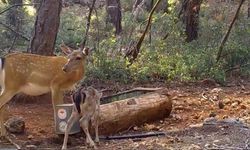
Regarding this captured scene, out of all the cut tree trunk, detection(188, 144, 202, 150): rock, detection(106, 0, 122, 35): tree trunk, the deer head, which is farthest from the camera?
detection(106, 0, 122, 35): tree trunk

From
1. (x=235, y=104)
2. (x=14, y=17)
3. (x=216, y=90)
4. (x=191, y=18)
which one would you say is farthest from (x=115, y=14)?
(x=235, y=104)

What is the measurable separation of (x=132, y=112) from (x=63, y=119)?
4.02 feet

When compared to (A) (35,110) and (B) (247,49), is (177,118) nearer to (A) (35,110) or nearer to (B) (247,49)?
(A) (35,110)

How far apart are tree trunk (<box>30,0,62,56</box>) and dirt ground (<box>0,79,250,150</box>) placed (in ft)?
3.72

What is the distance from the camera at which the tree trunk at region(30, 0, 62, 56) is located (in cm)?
1048

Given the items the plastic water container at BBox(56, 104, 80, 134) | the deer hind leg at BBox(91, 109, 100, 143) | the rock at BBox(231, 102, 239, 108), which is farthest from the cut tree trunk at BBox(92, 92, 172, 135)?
the rock at BBox(231, 102, 239, 108)

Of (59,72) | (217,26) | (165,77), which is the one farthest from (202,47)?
(59,72)

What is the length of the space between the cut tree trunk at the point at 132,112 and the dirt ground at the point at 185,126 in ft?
0.39

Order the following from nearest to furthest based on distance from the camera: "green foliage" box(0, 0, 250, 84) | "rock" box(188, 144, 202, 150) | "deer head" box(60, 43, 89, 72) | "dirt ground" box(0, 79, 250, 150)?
"rock" box(188, 144, 202, 150) → "dirt ground" box(0, 79, 250, 150) → "deer head" box(60, 43, 89, 72) → "green foliage" box(0, 0, 250, 84)

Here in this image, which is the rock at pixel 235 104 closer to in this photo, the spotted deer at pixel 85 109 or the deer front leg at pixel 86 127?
the spotted deer at pixel 85 109

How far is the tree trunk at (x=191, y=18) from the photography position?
15.6 meters

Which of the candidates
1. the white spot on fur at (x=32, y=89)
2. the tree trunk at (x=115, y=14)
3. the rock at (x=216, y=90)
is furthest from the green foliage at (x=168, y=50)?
the white spot on fur at (x=32, y=89)

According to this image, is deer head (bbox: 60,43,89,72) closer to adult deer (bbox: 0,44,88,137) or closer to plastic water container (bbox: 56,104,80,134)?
adult deer (bbox: 0,44,88,137)

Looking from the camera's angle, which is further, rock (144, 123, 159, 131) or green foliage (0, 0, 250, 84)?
green foliage (0, 0, 250, 84)
